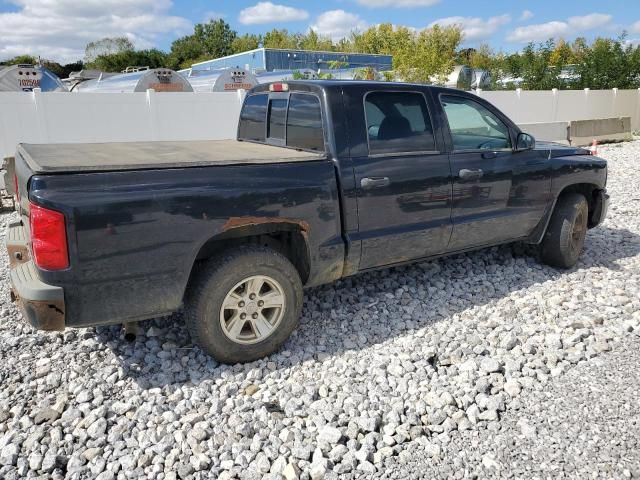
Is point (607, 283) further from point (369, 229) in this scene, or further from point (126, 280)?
point (126, 280)

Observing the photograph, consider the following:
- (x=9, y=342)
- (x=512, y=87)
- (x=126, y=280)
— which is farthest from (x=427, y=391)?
(x=512, y=87)

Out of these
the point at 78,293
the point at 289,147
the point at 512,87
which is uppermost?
the point at 512,87

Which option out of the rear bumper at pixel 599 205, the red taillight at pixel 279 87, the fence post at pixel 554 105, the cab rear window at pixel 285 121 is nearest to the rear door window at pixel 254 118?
the cab rear window at pixel 285 121

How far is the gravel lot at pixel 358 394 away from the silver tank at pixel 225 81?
15636 mm

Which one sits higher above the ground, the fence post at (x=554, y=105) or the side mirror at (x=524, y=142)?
the fence post at (x=554, y=105)

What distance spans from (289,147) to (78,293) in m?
2.04

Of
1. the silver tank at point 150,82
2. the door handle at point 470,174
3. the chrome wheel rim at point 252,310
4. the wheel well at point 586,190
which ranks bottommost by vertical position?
the chrome wheel rim at point 252,310

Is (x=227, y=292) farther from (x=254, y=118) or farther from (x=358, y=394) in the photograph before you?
(x=254, y=118)

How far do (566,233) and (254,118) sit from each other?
325cm

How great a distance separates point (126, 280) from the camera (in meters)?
3.14

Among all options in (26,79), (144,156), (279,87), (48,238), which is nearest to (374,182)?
(279,87)

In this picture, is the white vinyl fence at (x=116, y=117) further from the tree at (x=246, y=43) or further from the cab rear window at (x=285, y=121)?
the tree at (x=246, y=43)

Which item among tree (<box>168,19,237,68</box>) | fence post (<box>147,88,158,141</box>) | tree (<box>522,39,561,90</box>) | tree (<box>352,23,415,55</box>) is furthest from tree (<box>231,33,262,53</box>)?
fence post (<box>147,88,158,141</box>)

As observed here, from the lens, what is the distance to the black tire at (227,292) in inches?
136
